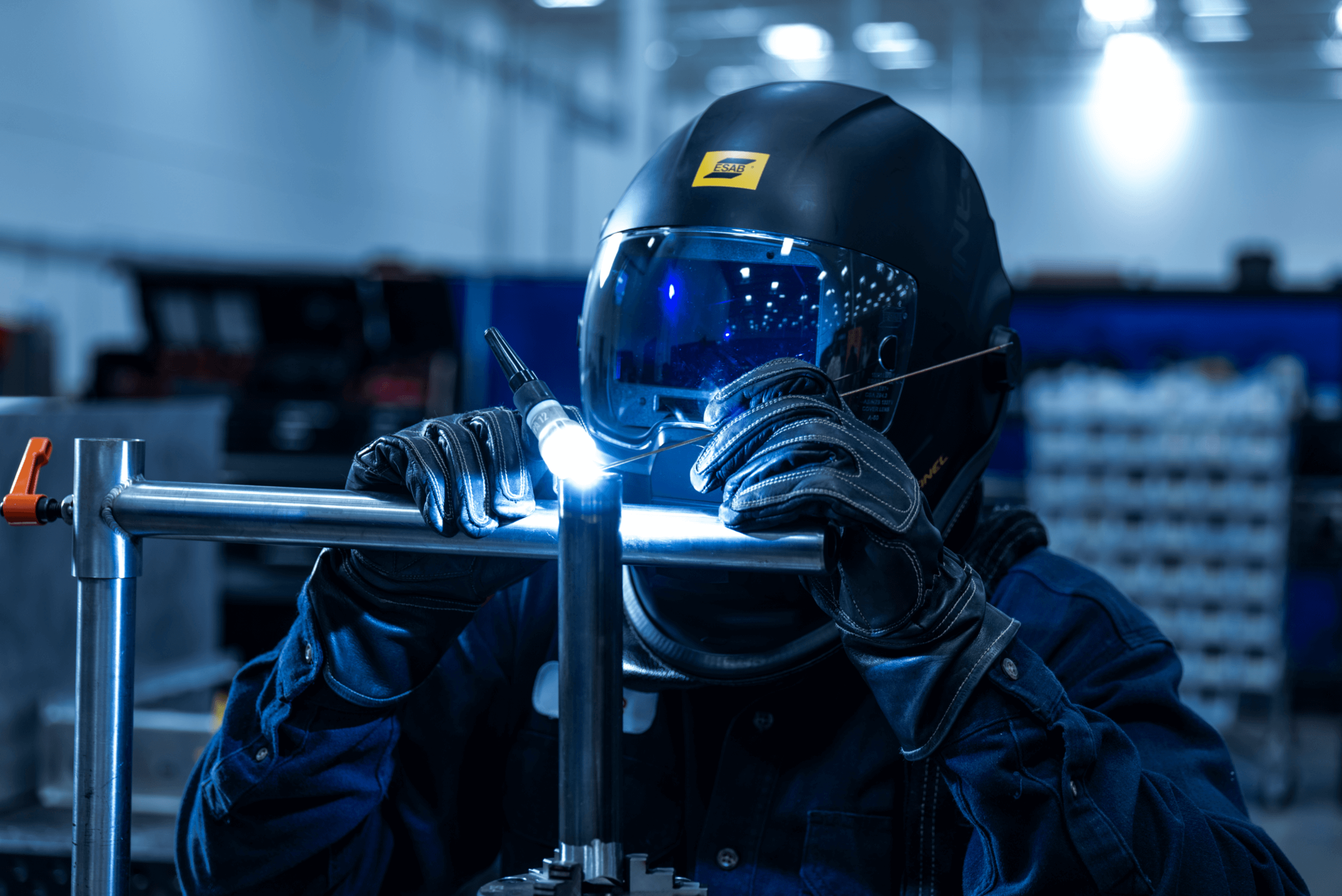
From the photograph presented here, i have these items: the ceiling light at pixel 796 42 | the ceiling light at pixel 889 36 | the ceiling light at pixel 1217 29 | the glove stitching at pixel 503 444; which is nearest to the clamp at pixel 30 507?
the glove stitching at pixel 503 444

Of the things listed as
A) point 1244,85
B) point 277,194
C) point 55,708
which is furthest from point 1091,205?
point 55,708

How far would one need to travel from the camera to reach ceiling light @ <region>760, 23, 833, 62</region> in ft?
39.5

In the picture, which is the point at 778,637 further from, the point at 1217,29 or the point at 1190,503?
the point at 1217,29

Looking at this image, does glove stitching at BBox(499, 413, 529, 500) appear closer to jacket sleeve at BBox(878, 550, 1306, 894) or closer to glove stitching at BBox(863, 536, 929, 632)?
glove stitching at BBox(863, 536, 929, 632)

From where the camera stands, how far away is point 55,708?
1.62 m

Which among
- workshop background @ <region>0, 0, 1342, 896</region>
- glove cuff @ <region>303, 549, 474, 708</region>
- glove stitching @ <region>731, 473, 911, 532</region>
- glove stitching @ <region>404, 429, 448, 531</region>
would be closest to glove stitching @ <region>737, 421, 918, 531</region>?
glove stitching @ <region>731, 473, 911, 532</region>

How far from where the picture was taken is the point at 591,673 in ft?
2.25

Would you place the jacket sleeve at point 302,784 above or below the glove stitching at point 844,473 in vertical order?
below

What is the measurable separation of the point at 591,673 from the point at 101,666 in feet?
1.33

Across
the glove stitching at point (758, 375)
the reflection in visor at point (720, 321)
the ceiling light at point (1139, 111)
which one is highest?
the ceiling light at point (1139, 111)

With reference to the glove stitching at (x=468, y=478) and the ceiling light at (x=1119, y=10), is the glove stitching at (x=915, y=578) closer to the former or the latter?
the glove stitching at (x=468, y=478)

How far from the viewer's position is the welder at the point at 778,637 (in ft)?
2.86

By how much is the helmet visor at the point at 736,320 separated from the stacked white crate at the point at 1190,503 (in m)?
3.10

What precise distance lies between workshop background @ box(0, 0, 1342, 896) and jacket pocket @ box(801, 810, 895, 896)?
860 mm
